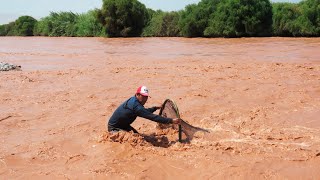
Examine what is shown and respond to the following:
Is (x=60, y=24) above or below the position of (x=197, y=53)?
above

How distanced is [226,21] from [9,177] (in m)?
29.5

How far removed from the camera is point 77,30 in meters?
53.5

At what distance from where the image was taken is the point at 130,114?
6.41m

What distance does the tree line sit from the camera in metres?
30.4

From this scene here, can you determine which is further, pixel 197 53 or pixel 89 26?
pixel 89 26

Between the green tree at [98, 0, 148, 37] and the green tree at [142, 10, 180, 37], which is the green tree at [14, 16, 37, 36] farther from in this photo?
the green tree at [142, 10, 180, 37]

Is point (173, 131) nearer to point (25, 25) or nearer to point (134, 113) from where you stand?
point (134, 113)

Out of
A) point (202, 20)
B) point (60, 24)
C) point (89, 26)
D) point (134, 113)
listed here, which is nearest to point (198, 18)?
point (202, 20)

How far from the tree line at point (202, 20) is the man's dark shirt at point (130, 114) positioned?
2531cm

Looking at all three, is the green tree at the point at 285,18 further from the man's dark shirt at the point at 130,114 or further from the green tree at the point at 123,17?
the man's dark shirt at the point at 130,114

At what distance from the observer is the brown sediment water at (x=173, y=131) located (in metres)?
5.46

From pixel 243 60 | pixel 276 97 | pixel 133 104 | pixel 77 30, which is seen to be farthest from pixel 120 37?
pixel 133 104

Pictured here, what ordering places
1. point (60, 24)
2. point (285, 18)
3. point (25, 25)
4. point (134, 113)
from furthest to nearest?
point (25, 25)
point (60, 24)
point (285, 18)
point (134, 113)

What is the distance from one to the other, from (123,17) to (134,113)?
38206 millimetres
